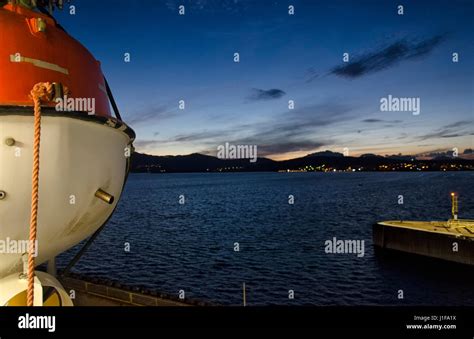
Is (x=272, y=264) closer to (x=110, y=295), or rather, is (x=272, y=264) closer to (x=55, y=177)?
(x=110, y=295)

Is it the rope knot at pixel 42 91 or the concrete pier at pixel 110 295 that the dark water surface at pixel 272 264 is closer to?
the concrete pier at pixel 110 295

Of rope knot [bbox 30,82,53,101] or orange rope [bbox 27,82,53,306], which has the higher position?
rope knot [bbox 30,82,53,101]

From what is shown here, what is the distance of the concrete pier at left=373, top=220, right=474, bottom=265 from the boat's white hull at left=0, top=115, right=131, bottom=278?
30893 mm

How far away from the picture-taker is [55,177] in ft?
12.7

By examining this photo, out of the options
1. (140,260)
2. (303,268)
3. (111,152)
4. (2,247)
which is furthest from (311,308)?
(140,260)

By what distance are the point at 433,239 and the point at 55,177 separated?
1324 inches

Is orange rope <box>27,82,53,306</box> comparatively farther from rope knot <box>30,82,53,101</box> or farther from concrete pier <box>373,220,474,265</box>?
concrete pier <box>373,220,474,265</box>

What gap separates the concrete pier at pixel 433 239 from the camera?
29016 millimetres

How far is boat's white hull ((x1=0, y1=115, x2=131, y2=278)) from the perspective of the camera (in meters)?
3.70

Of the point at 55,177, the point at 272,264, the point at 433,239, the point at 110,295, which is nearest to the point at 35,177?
the point at 55,177

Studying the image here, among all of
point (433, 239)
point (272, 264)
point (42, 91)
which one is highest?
point (42, 91)

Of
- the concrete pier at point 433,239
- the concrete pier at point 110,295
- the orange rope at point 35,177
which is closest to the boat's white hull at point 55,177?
the orange rope at point 35,177

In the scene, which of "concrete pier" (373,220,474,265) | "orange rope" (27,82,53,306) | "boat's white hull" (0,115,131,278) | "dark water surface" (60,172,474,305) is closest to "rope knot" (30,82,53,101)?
"orange rope" (27,82,53,306)

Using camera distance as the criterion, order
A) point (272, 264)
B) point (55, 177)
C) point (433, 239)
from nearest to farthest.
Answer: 1. point (55, 177)
2. point (433, 239)
3. point (272, 264)
